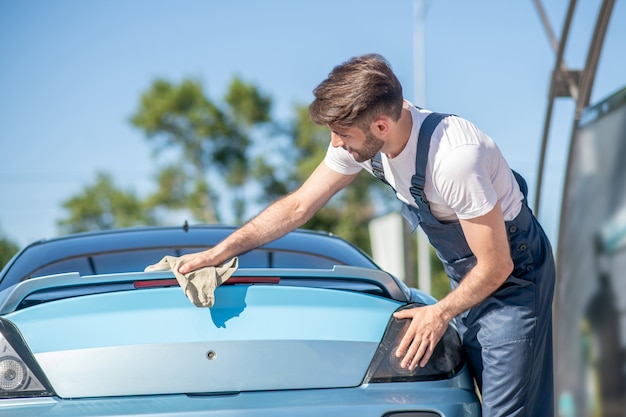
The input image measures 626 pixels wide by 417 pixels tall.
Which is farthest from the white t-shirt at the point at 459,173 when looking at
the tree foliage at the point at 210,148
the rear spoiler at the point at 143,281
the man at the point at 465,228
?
the tree foliage at the point at 210,148

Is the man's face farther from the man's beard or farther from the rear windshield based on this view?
the rear windshield

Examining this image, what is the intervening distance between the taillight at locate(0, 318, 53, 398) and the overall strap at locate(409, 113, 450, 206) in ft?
4.45

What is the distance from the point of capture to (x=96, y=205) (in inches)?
1927

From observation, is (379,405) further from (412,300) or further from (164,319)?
(164,319)

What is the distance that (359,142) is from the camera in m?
2.87

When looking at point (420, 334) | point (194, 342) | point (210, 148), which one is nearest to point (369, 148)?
point (420, 334)

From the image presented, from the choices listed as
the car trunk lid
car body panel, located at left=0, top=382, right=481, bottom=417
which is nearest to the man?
car body panel, located at left=0, top=382, right=481, bottom=417

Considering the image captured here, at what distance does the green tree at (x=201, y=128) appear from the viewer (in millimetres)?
44812

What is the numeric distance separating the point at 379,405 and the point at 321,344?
0.27 m

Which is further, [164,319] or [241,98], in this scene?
[241,98]

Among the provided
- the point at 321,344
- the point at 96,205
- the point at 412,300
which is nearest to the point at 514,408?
the point at 412,300

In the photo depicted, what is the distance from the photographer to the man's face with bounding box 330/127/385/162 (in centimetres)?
284

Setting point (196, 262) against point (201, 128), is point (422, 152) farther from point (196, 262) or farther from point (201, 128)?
point (201, 128)

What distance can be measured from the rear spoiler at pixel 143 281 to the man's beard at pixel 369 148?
41cm
